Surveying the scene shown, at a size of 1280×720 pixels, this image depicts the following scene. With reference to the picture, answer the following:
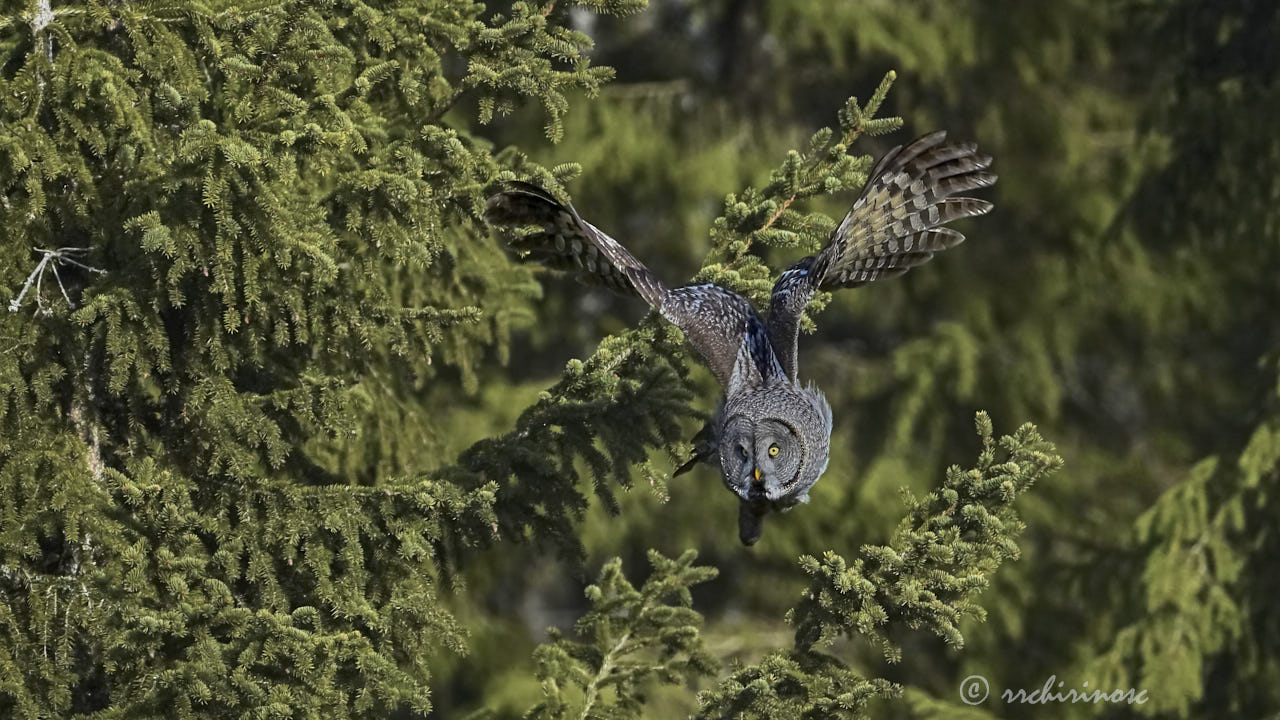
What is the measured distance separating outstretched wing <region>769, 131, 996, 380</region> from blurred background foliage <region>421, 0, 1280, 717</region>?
4807 millimetres

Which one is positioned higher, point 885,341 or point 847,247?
point 885,341

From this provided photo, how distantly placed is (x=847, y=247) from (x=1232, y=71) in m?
5.21

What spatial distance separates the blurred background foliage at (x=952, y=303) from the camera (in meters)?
10.7

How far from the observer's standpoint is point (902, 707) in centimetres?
1001

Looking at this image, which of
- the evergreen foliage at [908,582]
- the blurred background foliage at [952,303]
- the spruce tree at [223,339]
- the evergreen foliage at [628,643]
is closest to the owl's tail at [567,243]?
the spruce tree at [223,339]

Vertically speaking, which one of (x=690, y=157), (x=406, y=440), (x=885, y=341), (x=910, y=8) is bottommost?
(x=406, y=440)

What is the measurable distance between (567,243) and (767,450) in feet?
3.52

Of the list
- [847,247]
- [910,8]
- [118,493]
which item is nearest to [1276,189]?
[910,8]

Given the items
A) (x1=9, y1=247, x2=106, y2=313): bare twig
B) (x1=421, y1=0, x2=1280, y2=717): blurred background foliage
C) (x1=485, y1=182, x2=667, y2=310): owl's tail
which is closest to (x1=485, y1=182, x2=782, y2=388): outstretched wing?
(x1=485, y1=182, x2=667, y2=310): owl's tail

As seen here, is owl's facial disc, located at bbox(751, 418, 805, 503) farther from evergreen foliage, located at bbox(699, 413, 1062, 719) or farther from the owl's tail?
the owl's tail

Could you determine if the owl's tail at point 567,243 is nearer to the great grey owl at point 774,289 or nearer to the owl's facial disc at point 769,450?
the great grey owl at point 774,289

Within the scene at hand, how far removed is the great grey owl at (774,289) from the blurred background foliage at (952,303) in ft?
15.8

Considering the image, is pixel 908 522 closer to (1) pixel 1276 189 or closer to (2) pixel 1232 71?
(1) pixel 1276 189

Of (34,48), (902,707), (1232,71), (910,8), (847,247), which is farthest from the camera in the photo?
(910,8)
